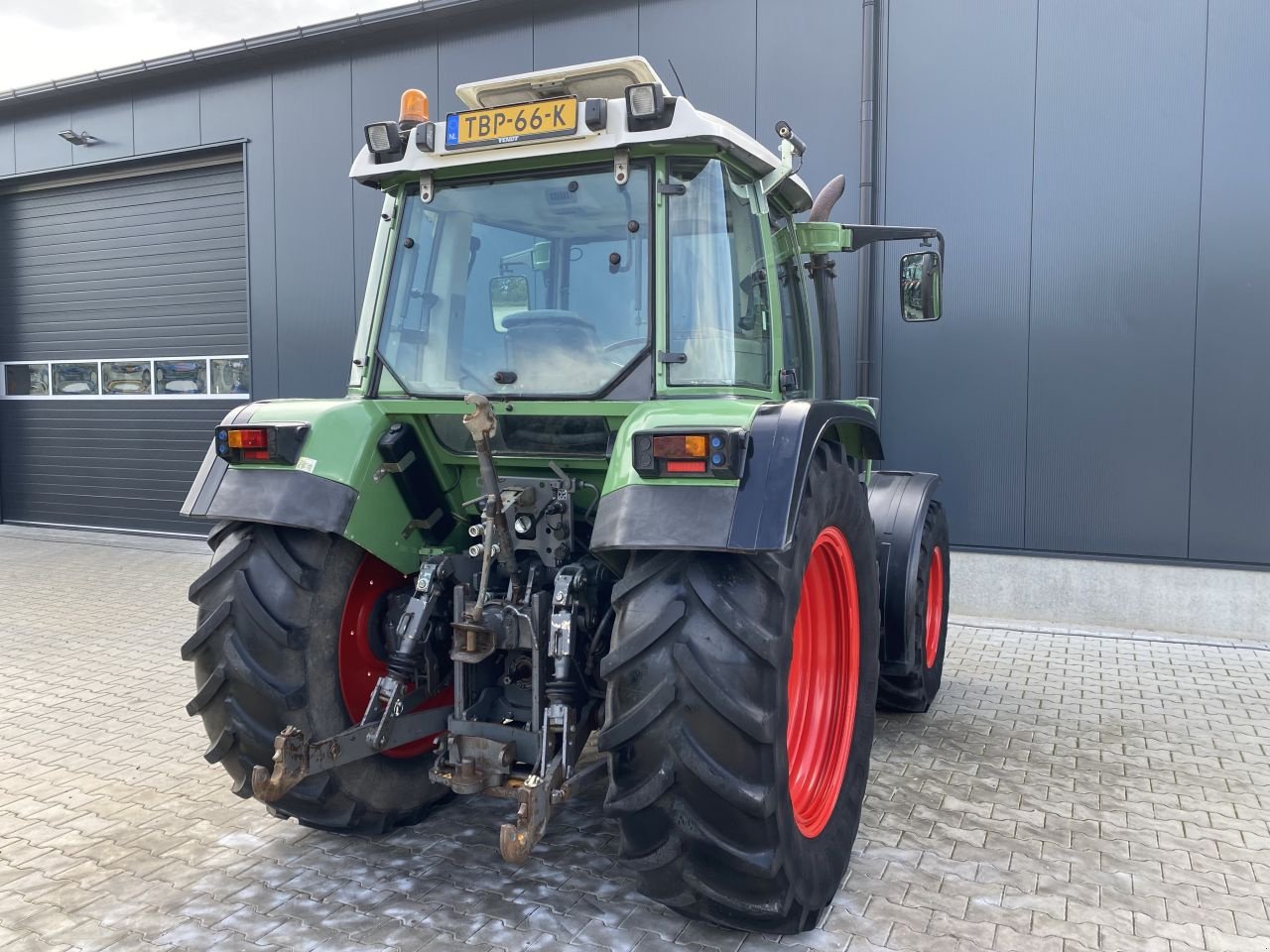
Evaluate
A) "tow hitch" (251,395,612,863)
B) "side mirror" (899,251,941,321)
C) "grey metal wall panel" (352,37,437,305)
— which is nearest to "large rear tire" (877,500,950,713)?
"side mirror" (899,251,941,321)

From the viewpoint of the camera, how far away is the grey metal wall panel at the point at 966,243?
7164 millimetres

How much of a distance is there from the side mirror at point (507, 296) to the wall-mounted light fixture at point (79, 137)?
9.70 meters

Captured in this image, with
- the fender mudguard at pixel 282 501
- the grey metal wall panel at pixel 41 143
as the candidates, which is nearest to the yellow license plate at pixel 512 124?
the fender mudguard at pixel 282 501

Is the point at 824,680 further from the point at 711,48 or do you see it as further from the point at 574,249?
the point at 711,48

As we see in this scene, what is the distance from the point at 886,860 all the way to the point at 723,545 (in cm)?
159

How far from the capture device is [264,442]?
3.14m

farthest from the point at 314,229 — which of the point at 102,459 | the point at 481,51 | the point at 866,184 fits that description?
the point at 866,184

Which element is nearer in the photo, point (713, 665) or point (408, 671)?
point (713, 665)

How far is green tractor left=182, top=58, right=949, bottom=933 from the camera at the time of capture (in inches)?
101

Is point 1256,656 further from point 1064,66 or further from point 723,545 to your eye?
point 723,545

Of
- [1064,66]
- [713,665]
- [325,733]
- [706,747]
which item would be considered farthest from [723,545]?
[1064,66]

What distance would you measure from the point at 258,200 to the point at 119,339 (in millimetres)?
2719

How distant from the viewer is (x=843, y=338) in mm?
7598

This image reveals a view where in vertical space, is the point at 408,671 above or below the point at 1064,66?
below
